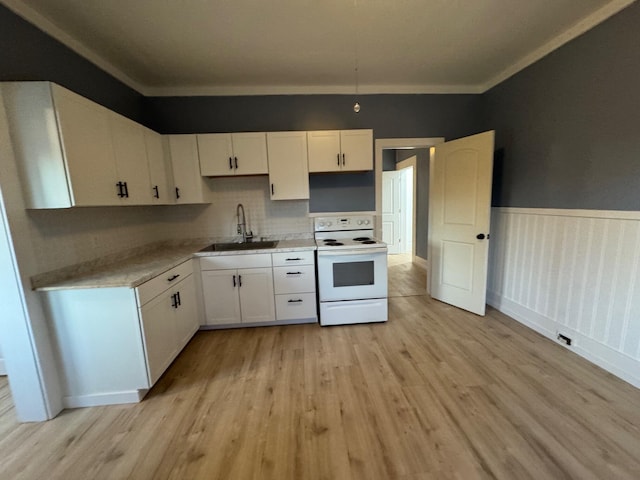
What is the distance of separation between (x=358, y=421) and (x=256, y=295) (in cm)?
155

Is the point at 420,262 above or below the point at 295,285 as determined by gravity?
below

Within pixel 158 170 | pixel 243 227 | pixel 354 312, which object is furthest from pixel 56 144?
pixel 354 312

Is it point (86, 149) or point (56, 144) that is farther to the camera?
point (86, 149)

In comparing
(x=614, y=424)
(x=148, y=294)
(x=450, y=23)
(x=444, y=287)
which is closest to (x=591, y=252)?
(x=614, y=424)

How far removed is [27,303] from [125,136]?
1.38 m

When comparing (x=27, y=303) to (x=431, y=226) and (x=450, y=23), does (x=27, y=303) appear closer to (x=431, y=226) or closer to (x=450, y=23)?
(x=450, y=23)

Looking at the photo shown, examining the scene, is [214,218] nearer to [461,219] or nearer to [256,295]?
[256,295]

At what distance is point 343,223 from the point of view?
3.27m

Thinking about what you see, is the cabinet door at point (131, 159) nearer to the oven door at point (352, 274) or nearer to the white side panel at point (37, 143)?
the white side panel at point (37, 143)

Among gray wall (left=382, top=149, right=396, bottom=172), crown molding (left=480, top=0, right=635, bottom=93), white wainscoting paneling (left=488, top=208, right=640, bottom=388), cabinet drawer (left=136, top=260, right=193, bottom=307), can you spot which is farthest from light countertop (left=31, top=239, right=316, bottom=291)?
gray wall (left=382, top=149, right=396, bottom=172)

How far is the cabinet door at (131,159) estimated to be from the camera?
2.04 m

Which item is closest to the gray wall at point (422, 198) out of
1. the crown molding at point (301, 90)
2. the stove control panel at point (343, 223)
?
the crown molding at point (301, 90)

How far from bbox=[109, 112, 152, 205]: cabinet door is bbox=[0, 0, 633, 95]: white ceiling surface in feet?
2.18

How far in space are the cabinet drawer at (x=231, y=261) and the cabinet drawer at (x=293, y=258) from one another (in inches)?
3.9
